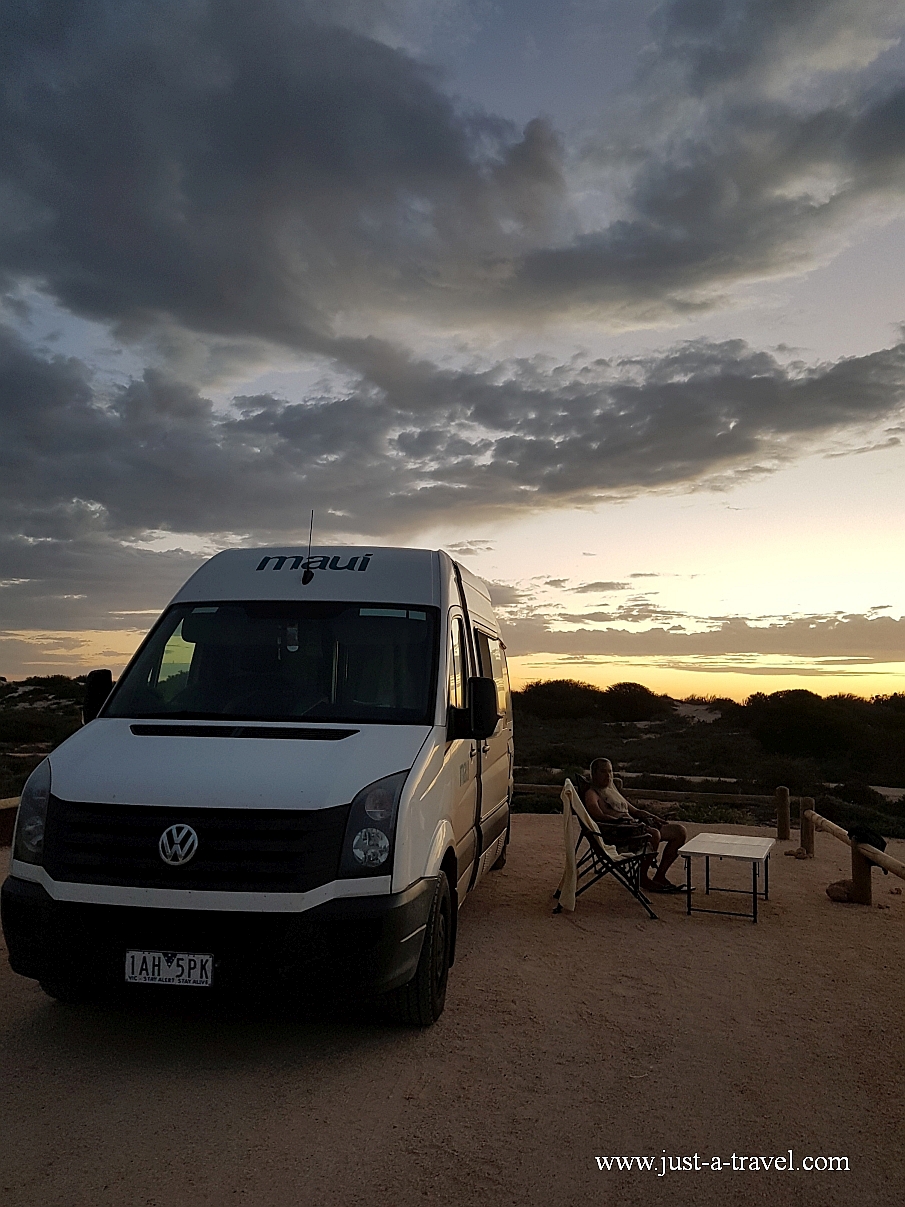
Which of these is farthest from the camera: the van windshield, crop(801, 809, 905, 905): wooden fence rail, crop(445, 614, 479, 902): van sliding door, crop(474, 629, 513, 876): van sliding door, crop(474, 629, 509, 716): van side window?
crop(474, 629, 509, 716): van side window

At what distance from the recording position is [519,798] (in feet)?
54.5

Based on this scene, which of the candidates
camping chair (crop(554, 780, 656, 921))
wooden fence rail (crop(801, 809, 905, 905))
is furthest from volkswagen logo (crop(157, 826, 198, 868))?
wooden fence rail (crop(801, 809, 905, 905))

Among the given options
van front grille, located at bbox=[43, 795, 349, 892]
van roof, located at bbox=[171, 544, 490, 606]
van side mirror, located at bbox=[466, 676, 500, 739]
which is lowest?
van front grille, located at bbox=[43, 795, 349, 892]

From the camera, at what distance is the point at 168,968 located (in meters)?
4.33

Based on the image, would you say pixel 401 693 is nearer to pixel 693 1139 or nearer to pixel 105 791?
pixel 105 791

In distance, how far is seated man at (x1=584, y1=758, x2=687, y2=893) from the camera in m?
8.59

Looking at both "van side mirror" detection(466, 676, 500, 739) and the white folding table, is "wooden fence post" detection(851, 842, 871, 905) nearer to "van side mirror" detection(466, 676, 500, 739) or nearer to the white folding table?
the white folding table

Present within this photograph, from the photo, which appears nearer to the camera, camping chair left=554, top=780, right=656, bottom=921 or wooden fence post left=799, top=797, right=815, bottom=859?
camping chair left=554, top=780, right=656, bottom=921

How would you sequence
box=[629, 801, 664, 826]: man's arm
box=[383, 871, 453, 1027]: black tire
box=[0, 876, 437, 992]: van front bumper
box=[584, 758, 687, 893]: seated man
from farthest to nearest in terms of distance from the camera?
box=[629, 801, 664, 826]: man's arm < box=[584, 758, 687, 893]: seated man < box=[383, 871, 453, 1027]: black tire < box=[0, 876, 437, 992]: van front bumper

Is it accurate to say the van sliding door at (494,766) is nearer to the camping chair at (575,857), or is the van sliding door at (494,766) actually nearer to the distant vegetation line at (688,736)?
the camping chair at (575,857)

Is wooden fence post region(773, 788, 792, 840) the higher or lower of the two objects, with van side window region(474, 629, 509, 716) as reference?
lower

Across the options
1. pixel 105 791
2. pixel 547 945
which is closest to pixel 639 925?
pixel 547 945

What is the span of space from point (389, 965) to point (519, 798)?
12.4 m

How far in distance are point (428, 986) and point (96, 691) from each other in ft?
9.01
